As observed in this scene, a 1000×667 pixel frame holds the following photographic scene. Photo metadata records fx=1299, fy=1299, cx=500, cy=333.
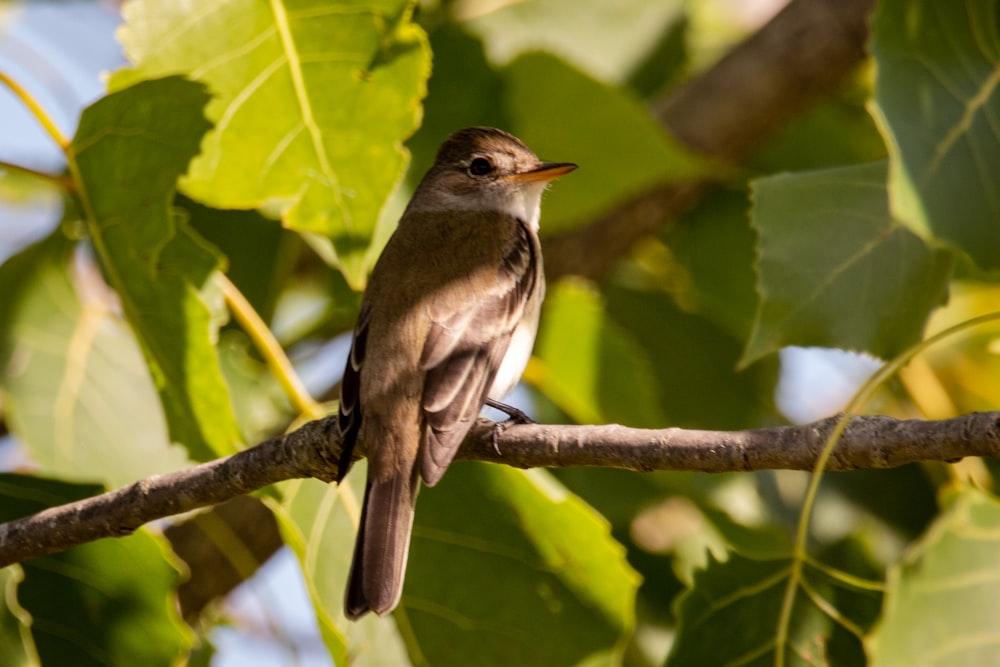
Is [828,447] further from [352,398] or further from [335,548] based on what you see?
[335,548]

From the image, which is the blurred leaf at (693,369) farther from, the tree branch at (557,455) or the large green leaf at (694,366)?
the tree branch at (557,455)

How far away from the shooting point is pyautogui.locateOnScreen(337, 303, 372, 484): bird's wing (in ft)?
10.5

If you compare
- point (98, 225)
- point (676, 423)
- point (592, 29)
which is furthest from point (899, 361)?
point (592, 29)

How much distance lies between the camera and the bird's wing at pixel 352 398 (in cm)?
320

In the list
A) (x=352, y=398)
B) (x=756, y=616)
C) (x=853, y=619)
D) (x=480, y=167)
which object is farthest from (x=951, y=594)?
(x=480, y=167)

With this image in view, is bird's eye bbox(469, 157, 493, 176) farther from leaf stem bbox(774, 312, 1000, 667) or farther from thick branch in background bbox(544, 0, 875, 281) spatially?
leaf stem bbox(774, 312, 1000, 667)

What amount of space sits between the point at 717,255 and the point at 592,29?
1.21 metres

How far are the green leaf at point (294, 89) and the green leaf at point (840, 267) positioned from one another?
40.0 inches

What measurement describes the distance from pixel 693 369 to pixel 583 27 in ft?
5.41

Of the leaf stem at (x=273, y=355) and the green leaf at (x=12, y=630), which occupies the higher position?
the leaf stem at (x=273, y=355)

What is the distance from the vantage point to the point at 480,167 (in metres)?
5.05

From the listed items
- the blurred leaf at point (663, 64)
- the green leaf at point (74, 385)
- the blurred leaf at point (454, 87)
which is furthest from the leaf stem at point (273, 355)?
the blurred leaf at point (663, 64)

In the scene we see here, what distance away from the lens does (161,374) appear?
3.45 m

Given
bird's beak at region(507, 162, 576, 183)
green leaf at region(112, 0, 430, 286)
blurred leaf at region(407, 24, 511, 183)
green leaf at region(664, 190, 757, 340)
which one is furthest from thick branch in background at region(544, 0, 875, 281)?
green leaf at region(112, 0, 430, 286)
